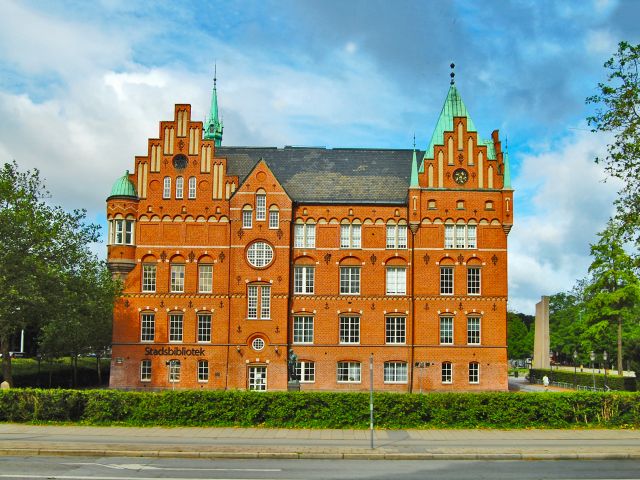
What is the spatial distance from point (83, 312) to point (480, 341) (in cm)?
2894

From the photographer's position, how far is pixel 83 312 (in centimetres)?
4709

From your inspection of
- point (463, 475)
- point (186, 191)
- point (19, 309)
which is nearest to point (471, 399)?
point (463, 475)

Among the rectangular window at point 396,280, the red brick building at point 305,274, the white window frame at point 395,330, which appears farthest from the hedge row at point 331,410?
the rectangular window at point 396,280

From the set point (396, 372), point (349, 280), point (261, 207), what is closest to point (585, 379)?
point (396, 372)

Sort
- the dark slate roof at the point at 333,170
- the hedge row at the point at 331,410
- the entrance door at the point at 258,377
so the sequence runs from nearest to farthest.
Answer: the hedge row at the point at 331,410, the entrance door at the point at 258,377, the dark slate roof at the point at 333,170

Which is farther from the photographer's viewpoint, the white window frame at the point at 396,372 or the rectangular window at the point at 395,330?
the rectangular window at the point at 395,330

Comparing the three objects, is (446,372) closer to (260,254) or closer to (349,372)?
(349,372)

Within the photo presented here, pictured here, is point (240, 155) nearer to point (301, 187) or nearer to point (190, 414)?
point (301, 187)

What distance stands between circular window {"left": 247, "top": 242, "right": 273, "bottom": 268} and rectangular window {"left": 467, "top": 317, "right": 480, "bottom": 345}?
1603 centimetres

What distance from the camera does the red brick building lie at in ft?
182

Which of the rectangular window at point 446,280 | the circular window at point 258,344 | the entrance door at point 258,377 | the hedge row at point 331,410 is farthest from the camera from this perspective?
the rectangular window at point 446,280

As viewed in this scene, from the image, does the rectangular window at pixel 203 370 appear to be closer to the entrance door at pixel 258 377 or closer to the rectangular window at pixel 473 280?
the entrance door at pixel 258 377

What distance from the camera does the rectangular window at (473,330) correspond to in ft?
183

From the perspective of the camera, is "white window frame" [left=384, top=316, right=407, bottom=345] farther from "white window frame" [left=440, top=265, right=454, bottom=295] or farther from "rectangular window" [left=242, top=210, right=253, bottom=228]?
"rectangular window" [left=242, top=210, right=253, bottom=228]
